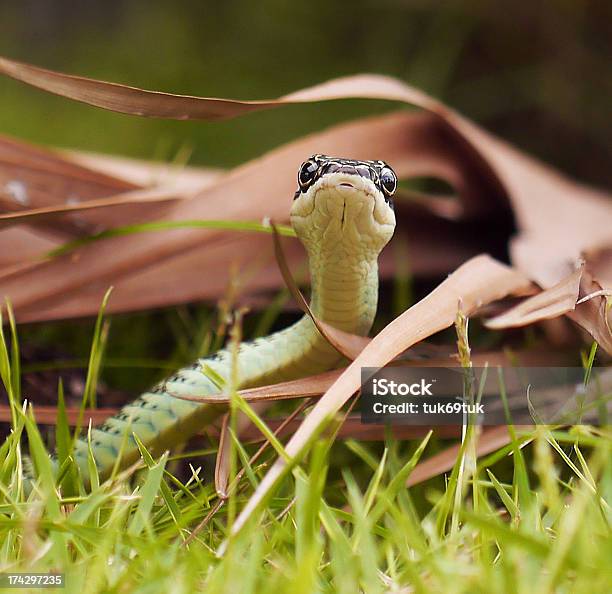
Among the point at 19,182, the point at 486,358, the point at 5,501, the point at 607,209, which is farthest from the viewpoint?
the point at 607,209

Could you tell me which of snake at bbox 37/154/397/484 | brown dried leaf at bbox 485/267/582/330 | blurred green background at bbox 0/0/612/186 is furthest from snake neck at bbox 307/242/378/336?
blurred green background at bbox 0/0/612/186

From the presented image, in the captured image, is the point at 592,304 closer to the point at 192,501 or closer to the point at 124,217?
A: the point at 192,501

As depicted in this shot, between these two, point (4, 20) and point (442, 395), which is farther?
point (4, 20)

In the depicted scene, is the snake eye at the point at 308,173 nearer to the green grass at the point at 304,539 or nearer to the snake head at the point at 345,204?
the snake head at the point at 345,204

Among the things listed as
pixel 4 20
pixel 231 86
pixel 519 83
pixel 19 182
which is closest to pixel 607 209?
pixel 19 182

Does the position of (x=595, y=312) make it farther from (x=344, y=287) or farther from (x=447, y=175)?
(x=447, y=175)
